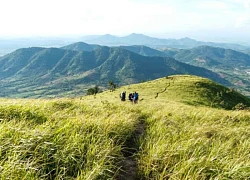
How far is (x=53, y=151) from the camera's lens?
17.3ft

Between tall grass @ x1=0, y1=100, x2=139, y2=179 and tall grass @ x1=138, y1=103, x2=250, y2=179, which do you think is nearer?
tall grass @ x1=0, y1=100, x2=139, y2=179

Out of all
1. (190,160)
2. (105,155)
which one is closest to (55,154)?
(105,155)

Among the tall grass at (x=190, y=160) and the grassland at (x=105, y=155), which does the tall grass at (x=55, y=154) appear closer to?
the grassland at (x=105, y=155)

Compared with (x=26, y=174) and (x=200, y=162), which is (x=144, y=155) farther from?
(x=26, y=174)

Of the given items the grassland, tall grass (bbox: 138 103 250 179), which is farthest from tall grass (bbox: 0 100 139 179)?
tall grass (bbox: 138 103 250 179)

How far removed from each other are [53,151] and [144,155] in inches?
85.4

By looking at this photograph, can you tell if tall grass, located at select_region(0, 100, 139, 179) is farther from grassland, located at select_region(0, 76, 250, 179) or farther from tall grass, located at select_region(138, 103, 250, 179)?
tall grass, located at select_region(138, 103, 250, 179)

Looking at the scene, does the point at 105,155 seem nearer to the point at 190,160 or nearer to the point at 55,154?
the point at 55,154

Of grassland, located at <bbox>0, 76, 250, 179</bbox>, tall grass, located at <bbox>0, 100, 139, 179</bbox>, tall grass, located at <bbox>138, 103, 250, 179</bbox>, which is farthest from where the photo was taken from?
tall grass, located at <bbox>138, 103, 250, 179</bbox>

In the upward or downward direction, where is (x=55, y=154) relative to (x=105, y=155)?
upward

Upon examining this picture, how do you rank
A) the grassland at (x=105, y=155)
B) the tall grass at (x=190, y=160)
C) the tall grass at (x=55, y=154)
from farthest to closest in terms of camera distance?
the tall grass at (x=190, y=160)
the grassland at (x=105, y=155)
the tall grass at (x=55, y=154)

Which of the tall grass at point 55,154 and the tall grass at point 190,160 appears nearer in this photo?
the tall grass at point 55,154

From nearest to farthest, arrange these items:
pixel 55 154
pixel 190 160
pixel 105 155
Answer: pixel 55 154 → pixel 190 160 → pixel 105 155

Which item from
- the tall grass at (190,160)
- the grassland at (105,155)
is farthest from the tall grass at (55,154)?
the tall grass at (190,160)
